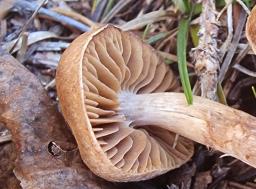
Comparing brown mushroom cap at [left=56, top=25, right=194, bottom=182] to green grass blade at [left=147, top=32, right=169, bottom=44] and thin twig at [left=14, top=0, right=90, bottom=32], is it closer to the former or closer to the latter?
green grass blade at [left=147, top=32, right=169, bottom=44]

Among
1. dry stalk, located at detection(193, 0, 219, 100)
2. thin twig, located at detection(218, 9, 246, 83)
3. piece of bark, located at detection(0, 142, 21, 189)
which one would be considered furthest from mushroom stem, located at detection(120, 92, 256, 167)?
piece of bark, located at detection(0, 142, 21, 189)

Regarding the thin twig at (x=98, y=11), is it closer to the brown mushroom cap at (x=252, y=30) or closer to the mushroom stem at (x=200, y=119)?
the mushroom stem at (x=200, y=119)

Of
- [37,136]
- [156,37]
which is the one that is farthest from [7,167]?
[156,37]

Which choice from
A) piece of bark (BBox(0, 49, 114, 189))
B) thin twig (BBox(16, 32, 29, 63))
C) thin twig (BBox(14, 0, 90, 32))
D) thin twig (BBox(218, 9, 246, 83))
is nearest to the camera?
piece of bark (BBox(0, 49, 114, 189))

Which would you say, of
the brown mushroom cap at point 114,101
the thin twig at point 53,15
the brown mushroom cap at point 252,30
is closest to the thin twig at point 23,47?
the thin twig at point 53,15

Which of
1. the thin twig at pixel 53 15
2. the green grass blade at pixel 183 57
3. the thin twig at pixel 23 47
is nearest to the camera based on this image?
the green grass blade at pixel 183 57

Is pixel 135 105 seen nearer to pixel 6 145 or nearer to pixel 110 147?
pixel 110 147
